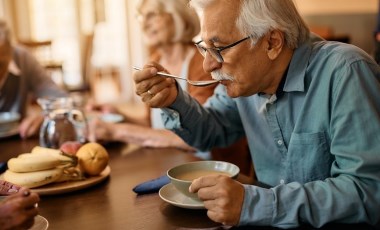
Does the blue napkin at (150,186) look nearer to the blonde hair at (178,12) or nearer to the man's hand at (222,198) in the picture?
the man's hand at (222,198)

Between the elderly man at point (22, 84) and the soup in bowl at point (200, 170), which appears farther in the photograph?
the elderly man at point (22, 84)

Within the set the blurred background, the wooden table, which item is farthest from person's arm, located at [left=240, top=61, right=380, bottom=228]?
the blurred background

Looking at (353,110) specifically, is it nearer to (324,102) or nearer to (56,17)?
(324,102)

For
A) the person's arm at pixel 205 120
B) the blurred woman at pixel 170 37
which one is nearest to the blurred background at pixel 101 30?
the blurred woman at pixel 170 37

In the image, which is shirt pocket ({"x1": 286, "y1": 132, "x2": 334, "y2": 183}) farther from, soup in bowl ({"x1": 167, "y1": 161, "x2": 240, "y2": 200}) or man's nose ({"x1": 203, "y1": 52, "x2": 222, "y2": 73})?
man's nose ({"x1": 203, "y1": 52, "x2": 222, "y2": 73})

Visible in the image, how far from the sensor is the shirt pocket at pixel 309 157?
1.11 m

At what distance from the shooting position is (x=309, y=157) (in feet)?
3.71

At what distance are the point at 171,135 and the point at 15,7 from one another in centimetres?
447

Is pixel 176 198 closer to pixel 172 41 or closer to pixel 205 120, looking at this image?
pixel 205 120

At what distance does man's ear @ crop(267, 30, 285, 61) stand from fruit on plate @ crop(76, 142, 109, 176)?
20.7 inches

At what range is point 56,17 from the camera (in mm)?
6051

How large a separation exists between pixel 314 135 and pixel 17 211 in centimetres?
67

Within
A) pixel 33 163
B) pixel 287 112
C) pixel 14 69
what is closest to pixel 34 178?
pixel 33 163

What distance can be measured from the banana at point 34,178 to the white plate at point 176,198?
0.95 ft
